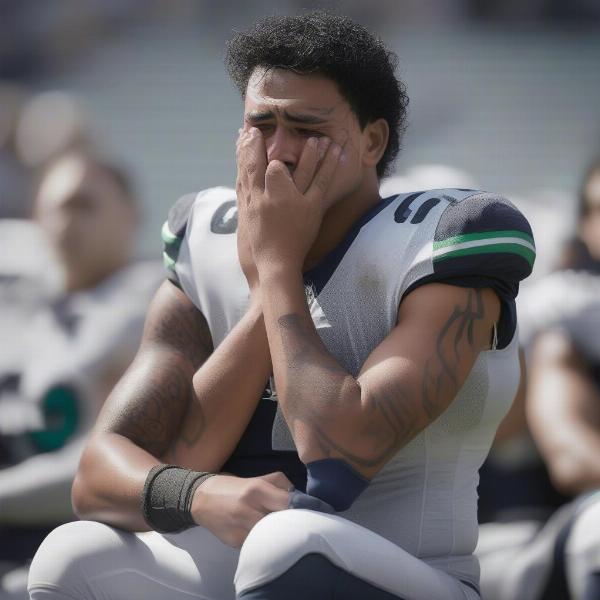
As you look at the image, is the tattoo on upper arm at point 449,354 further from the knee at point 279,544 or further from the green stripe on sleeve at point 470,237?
the knee at point 279,544

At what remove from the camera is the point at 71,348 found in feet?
12.4

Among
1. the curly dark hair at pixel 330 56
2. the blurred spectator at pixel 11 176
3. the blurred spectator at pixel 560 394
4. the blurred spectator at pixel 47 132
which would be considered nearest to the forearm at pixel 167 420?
the curly dark hair at pixel 330 56

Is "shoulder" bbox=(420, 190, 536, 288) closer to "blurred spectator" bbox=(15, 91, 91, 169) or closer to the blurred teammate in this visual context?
the blurred teammate

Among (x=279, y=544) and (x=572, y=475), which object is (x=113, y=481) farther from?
(x=572, y=475)

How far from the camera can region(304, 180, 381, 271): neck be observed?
200 centimetres

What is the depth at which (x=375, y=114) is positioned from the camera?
2.04 metres

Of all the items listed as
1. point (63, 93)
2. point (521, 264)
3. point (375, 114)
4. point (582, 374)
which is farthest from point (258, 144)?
point (63, 93)

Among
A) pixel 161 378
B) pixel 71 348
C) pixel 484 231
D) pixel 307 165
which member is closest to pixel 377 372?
pixel 484 231

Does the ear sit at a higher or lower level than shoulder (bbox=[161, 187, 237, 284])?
higher

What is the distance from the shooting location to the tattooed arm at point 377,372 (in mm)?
1685

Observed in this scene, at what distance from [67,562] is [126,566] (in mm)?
88

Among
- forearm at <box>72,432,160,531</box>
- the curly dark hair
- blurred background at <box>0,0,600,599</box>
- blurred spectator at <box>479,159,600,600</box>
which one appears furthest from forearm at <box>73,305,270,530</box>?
blurred background at <box>0,0,600,599</box>

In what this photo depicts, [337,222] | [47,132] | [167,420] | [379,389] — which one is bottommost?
[47,132]

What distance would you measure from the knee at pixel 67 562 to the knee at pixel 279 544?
31 cm
